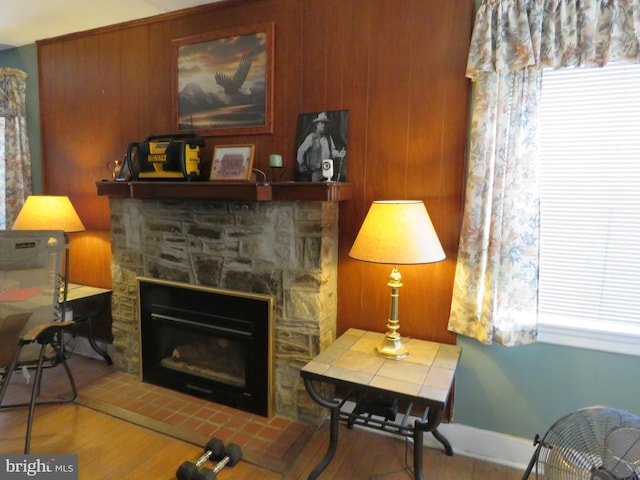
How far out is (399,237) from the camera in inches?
70.0

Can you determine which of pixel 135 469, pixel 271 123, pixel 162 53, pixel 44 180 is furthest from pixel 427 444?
pixel 44 180

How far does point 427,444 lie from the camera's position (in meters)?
2.22

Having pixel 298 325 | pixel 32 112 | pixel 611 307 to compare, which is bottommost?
pixel 298 325

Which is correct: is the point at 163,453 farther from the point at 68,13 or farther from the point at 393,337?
the point at 68,13

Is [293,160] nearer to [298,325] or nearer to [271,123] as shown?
[271,123]

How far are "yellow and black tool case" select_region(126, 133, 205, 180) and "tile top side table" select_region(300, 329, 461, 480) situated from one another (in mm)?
1380

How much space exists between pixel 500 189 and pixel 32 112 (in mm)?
3720

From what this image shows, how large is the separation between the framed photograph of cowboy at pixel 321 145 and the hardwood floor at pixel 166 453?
1486 millimetres

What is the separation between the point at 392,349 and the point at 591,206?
117 centimetres

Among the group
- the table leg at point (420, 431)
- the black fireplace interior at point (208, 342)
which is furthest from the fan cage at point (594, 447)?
the black fireplace interior at point (208, 342)

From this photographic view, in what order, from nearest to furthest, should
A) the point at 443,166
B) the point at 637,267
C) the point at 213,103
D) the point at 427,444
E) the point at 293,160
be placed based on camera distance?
1. the point at 637,267
2. the point at 443,166
3. the point at 427,444
4. the point at 293,160
5. the point at 213,103

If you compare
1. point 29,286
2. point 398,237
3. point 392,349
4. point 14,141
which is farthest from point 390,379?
point 14,141

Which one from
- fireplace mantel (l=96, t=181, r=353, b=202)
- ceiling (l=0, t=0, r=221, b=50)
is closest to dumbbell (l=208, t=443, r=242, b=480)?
fireplace mantel (l=96, t=181, r=353, b=202)

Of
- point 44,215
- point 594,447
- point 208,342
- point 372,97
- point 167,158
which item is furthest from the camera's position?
point 44,215
